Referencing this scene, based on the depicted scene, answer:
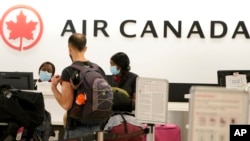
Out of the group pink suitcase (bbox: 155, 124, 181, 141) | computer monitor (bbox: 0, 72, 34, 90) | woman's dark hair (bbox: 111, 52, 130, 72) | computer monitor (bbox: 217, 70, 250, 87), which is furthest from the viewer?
pink suitcase (bbox: 155, 124, 181, 141)

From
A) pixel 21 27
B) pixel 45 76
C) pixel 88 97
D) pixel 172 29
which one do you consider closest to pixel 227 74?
pixel 88 97

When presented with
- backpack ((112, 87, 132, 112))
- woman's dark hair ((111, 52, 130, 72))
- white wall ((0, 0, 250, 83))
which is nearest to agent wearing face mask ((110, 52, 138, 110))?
woman's dark hair ((111, 52, 130, 72))

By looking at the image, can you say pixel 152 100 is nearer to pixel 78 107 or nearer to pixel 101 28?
pixel 78 107

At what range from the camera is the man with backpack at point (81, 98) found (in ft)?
10.4

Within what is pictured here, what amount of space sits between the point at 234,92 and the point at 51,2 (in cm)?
584

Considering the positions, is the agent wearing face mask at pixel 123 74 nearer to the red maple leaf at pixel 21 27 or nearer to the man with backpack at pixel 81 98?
the man with backpack at pixel 81 98

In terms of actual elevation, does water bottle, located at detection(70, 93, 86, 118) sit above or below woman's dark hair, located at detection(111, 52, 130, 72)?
below

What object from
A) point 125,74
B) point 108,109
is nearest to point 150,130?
point 108,109

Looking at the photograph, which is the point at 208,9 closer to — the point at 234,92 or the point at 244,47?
the point at 244,47

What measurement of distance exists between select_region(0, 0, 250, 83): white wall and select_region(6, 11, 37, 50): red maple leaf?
232 millimetres

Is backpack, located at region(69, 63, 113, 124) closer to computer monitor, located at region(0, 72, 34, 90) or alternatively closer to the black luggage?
the black luggage

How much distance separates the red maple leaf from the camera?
7477mm

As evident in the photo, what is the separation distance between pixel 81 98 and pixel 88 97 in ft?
0.19

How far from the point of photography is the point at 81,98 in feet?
10.4
